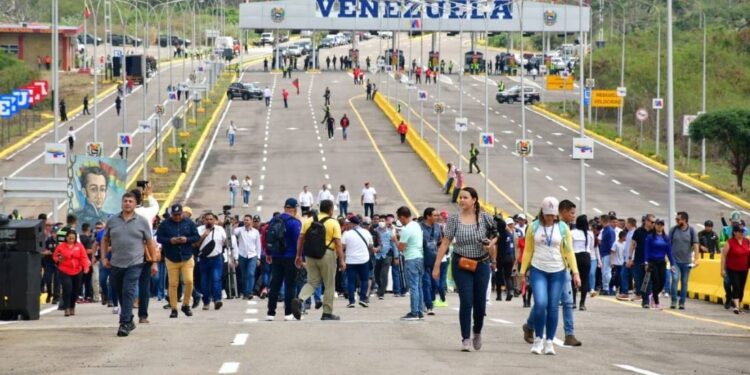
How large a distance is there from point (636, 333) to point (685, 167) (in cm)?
5552

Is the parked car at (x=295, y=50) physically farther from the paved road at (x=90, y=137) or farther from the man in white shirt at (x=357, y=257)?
the man in white shirt at (x=357, y=257)

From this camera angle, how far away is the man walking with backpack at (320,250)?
2106 cm

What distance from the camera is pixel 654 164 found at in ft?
245

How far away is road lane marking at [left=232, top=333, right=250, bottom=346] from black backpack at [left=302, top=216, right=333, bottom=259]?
2408mm

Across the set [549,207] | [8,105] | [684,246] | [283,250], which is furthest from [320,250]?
[8,105]

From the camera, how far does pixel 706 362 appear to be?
1698 cm

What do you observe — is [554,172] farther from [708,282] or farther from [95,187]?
[708,282]

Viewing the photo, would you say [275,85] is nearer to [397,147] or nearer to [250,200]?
[397,147]

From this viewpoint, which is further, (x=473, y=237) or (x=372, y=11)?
(x=372, y=11)

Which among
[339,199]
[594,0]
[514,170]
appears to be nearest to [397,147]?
[514,170]

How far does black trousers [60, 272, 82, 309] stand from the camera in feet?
79.5

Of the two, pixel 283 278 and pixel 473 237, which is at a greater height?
pixel 473 237

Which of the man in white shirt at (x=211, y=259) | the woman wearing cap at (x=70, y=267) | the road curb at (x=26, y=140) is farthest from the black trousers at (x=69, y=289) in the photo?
the road curb at (x=26, y=140)

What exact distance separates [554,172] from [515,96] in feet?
120
